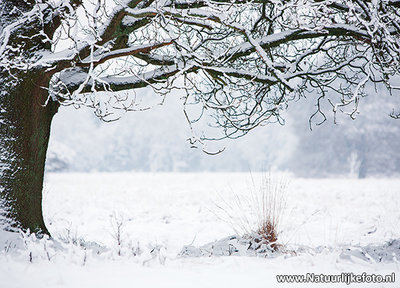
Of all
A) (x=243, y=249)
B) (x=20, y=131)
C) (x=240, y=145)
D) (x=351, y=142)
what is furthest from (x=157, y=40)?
(x=240, y=145)

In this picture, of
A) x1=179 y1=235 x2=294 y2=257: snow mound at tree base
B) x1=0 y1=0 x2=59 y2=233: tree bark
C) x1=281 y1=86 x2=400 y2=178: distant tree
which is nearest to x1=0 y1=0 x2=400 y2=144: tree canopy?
x1=0 y1=0 x2=59 y2=233: tree bark

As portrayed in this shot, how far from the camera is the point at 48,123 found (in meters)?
4.80

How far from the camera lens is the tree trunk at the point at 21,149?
433 centimetres

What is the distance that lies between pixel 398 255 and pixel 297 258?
1702 millimetres

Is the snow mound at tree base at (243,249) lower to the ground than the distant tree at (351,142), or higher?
lower

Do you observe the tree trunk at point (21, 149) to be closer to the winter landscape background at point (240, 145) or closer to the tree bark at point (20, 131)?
the tree bark at point (20, 131)

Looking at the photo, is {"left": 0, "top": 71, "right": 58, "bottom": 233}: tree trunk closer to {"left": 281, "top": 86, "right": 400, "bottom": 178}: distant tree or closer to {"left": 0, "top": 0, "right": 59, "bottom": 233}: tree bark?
{"left": 0, "top": 0, "right": 59, "bottom": 233}: tree bark

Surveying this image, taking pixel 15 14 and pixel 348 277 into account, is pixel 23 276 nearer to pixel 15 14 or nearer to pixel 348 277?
pixel 348 277

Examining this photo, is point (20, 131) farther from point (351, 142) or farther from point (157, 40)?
point (351, 142)

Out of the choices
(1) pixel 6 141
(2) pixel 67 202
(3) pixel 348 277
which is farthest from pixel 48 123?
(2) pixel 67 202

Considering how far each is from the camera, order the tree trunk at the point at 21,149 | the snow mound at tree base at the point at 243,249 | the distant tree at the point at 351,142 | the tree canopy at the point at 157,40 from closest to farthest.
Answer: the tree canopy at the point at 157,40
the tree trunk at the point at 21,149
the snow mound at tree base at the point at 243,249
the distant tree at the point at 351,142

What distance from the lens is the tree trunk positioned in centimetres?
433

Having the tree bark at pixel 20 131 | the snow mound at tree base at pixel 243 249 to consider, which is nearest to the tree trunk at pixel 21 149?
the tree bark at pixel 20 131

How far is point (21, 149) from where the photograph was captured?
4.38 metres
